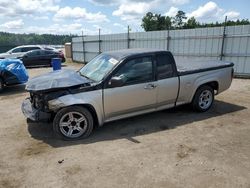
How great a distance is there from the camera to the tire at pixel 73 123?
15.5 ft

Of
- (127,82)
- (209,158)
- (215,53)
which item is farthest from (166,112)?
(215,53)

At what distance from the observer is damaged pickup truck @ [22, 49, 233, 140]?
186 inches

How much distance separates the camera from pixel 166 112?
21.0 feet

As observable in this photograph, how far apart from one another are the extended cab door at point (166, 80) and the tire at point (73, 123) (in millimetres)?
1648

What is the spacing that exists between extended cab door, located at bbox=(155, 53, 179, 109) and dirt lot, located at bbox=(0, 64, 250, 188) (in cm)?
50

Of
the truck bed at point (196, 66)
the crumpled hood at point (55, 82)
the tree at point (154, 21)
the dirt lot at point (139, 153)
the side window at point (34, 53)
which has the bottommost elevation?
the dirt lot at point (139, 153)

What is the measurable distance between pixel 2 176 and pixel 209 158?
3.14 meters

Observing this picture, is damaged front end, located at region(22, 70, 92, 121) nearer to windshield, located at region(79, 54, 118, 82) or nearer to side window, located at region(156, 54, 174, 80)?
windshield, located at region(79, 54, 118, 82)

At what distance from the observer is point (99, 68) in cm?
543

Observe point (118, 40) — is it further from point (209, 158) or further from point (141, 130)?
point (209, 158)

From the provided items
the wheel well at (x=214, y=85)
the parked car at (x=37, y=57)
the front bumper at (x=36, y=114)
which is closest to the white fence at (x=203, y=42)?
the wheel well at (x=214, y=85)

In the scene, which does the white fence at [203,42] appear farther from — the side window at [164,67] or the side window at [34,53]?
the side window at [34,53]

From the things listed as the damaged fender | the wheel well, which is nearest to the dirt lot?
the damaged fender

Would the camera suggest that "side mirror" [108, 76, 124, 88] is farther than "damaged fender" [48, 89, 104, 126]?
Yes
